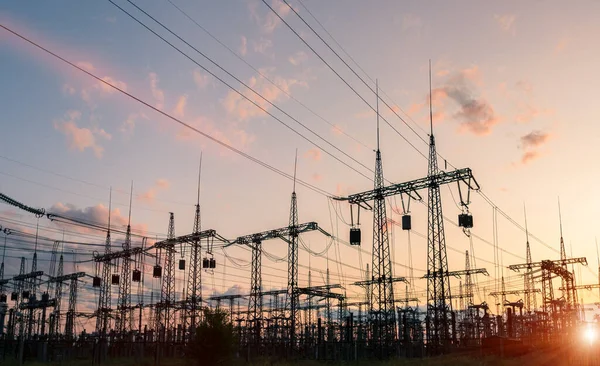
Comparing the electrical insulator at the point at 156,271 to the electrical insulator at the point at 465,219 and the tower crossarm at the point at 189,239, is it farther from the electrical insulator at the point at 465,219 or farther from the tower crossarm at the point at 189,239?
the electrical insulator at the point at 465,219

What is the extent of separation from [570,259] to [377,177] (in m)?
36.4

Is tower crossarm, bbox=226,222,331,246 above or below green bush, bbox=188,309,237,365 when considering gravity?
above

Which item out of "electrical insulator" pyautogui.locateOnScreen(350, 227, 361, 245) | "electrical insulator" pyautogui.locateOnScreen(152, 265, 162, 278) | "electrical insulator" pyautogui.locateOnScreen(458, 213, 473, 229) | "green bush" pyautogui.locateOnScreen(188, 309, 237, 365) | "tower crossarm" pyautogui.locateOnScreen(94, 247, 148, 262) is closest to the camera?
"green bush" pyautogui.locateOnScreen(188, 309, 237, 365)

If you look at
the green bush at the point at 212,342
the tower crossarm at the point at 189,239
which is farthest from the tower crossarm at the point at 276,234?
the green bush at the point at 212,342

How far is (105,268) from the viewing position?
224 feet

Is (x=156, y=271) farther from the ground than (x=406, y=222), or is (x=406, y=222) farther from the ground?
(x=406, y=222)

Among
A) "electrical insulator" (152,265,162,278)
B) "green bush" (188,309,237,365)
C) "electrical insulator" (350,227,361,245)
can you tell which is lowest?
"green bush" (188,309,237,365)

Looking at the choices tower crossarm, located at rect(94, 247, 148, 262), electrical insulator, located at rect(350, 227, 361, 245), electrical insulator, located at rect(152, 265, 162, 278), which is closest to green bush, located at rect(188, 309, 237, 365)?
electrical insulator, located at rect(350, 227, 361, 245)

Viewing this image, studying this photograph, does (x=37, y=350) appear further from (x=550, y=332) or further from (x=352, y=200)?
(x=550, y=332)

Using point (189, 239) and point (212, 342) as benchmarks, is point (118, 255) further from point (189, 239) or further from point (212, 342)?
point (212, 342)

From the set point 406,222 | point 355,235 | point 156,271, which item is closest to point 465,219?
point 406,222

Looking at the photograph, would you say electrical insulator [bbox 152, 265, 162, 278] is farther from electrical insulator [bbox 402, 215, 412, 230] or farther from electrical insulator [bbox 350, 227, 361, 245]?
electrical insulator [bbox 402, 215, 412, 230]

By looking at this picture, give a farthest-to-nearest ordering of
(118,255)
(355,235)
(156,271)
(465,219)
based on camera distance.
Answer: (118,255), (156,271), (355,235), (465,219)

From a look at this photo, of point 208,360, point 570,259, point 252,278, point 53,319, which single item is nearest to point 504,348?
point 208,360
